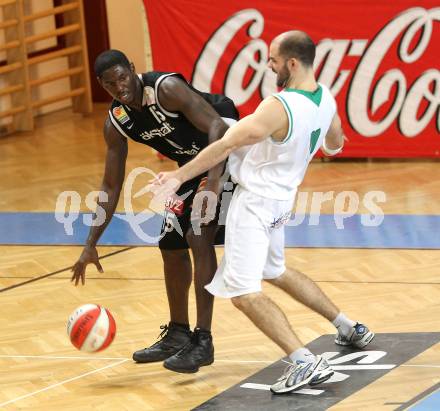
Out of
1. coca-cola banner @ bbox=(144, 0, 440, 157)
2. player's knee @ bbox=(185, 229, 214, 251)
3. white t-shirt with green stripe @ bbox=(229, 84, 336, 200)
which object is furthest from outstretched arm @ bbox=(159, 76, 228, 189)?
coca-cola banner @ bbox=(144, 0, 440, 157)

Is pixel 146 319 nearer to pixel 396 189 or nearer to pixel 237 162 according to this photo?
pixel 237 162

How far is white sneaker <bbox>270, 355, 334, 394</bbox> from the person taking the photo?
580 cm

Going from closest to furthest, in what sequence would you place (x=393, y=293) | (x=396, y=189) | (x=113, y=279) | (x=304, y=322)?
(x=304, y=322) < (x=393, y=293) < (x=113, y=279) < (x=396, y=189)

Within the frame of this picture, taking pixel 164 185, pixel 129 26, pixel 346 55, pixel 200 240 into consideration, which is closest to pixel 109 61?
pixel 164 185

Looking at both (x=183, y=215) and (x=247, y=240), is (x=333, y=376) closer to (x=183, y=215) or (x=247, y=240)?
(x=247, y=240)

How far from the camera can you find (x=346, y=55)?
37.4 feet

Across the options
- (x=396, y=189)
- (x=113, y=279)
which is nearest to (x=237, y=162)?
(x=113, y=279)

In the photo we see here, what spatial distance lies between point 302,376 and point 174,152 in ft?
4.89

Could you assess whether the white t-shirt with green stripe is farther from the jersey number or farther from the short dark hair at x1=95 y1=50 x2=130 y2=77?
the short dark hair at x1=95 y1=50 x2=130 y2=77

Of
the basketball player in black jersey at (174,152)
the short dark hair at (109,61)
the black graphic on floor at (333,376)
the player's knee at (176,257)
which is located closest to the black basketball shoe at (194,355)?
the basketball player in black jersey at (174,152)

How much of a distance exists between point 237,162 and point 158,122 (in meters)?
0.54

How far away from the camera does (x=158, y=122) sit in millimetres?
6246

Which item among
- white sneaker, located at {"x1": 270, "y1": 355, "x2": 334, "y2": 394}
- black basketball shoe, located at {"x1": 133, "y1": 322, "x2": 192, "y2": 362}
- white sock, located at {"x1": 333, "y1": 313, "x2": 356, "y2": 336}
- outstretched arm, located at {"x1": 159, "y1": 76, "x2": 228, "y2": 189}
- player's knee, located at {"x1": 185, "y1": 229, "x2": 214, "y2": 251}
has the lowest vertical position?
black basketball shoe, located at {"x1": 133, "y1": 322, "x2": 192, "y2": 362}

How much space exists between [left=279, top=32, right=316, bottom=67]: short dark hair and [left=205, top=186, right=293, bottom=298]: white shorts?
0.73m
